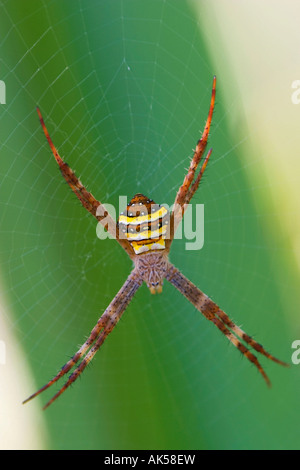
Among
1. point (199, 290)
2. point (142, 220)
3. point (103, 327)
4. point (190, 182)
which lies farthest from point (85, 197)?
point (199, 290)

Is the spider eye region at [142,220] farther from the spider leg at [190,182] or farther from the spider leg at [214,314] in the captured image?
the spider leg at [214,314]

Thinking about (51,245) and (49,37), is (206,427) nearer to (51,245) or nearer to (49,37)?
(51,245)

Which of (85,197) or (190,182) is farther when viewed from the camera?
(190,182)

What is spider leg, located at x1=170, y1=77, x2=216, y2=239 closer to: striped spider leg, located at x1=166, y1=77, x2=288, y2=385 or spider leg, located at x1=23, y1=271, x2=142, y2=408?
striped spider leg, located at x1=166, y1=77, x2=288, y2=385

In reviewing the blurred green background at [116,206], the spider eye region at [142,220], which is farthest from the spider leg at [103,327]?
the spider eye region at [142,220]

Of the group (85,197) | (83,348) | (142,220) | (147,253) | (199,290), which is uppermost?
(85,197)

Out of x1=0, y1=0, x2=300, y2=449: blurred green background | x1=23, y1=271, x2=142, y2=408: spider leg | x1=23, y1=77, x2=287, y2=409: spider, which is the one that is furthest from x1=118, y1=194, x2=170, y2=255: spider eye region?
x1=23, y1=271, x2=142, y2=408: spider leg

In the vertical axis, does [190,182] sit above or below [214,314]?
above

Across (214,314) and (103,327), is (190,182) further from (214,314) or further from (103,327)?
(103,327)
